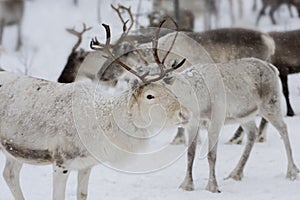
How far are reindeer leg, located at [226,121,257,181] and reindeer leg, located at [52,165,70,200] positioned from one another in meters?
2.14

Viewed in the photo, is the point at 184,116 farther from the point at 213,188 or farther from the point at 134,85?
the point at 213,188

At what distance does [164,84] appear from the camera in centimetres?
476

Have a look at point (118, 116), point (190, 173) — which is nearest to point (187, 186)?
point (190, 173)

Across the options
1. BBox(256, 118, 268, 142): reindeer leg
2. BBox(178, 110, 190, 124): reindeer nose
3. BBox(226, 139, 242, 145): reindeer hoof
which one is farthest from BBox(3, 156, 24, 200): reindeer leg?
BBox(256, 118, 268, 142): reindeer leg

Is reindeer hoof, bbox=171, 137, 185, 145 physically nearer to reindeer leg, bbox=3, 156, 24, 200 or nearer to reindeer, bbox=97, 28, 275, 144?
reindeer, bbox=97, 28, 275, 144

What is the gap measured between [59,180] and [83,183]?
0.36 m

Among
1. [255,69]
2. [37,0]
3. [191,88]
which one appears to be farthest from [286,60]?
[37,0]

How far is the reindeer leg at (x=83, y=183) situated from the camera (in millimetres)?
5000

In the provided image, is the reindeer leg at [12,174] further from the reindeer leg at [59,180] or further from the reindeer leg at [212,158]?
the reindeer leg at [212,158]

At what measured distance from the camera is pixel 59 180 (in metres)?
4.70

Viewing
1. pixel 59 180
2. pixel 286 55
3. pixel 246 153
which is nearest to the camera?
pixel 59 180

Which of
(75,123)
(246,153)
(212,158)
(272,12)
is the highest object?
(75,123)

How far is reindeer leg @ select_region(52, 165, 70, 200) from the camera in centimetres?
468

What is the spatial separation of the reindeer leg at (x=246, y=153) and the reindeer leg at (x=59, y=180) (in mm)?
2137
